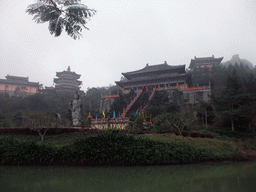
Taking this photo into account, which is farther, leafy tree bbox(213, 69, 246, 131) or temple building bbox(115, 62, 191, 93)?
temple building bbox(115, 62, 191, 93)

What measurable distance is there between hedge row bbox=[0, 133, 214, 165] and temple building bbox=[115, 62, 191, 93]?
73.5 ft

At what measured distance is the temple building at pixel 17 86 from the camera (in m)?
37.5

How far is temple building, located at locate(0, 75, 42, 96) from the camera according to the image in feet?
123

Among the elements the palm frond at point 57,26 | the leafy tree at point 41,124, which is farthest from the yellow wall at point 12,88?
the palm frond at point 57,26

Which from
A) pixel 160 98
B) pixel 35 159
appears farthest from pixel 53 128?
pixel 160 98

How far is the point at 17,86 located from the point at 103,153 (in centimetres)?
3764

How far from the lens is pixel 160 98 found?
24219mm

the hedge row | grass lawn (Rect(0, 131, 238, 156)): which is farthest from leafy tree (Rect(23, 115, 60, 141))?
the hedge row

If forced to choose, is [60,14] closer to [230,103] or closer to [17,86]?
[230,103]

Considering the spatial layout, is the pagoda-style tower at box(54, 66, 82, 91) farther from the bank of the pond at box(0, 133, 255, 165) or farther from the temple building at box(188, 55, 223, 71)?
the bank of the pond at box(0, 133, 255, 165)

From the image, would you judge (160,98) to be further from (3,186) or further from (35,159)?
(3,186)

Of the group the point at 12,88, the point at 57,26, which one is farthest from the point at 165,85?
the point at 12,88

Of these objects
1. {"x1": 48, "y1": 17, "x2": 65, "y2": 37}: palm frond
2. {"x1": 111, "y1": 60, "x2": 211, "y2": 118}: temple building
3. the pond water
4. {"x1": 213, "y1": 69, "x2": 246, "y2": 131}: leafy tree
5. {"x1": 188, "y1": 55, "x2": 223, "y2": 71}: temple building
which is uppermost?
{"x1": 188, "y1": 55, "x2": 223, "y2": 71}: temple building

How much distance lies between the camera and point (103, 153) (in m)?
7.05
